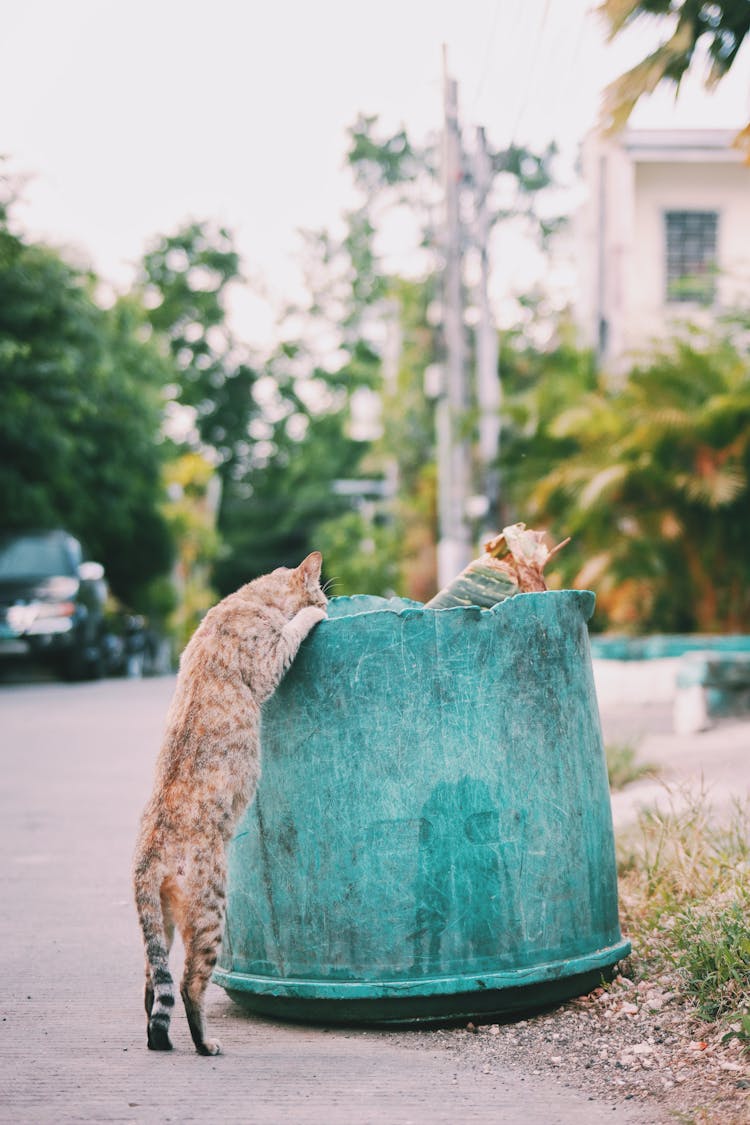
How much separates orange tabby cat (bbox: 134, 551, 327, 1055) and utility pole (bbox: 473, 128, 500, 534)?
17100mm

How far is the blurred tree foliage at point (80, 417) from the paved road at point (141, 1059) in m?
11.1

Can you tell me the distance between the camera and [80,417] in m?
21.0

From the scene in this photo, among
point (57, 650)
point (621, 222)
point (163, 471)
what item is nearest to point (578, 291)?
point (621, 222)

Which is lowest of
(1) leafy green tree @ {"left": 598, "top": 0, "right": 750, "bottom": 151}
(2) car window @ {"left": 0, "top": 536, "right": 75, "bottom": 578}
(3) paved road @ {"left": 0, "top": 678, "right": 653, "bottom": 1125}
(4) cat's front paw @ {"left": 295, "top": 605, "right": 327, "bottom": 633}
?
(3) paved road @ {"left": 0, "top": 678, "right": 653, "bottom": 1125}

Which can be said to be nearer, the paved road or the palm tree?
the paved road

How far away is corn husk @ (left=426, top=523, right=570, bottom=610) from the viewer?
4715 mm

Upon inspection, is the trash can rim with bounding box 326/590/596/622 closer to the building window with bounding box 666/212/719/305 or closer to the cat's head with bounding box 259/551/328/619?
the cat's head with bounding box 259/551/328/619

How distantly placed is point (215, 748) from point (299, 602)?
67 centimetres

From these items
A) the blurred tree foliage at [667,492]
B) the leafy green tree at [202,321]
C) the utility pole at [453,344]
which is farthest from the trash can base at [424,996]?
the leafy green tree at [202,321]

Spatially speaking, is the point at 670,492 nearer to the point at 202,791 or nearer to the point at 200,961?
the point at 202,791

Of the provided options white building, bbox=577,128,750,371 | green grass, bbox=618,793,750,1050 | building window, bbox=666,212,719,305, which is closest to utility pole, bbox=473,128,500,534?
white building, bbox=577,128,750,371

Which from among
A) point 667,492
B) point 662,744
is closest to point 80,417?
point 667,492

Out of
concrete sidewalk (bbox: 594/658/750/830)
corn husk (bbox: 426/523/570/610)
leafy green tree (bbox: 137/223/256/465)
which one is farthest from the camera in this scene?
leafy green tree (bbox: 137/223/256/465)

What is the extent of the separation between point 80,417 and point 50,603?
137 inches
